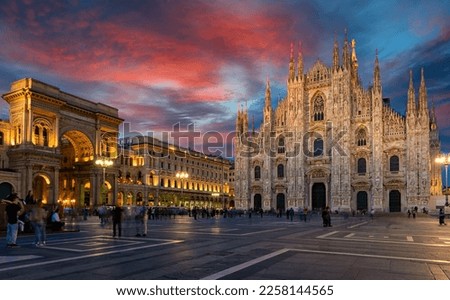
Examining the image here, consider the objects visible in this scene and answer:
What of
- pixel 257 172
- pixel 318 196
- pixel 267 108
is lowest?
pixel 318 196

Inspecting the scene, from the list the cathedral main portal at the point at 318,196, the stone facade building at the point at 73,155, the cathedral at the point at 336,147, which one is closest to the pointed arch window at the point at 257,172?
the cathedral at the point at 336,147

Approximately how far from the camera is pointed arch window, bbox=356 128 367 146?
186ft

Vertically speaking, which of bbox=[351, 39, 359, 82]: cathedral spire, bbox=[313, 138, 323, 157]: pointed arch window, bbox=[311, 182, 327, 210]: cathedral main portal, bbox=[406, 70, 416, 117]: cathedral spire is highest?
bbox=[351, 39, 359, 82]: cathedral spire

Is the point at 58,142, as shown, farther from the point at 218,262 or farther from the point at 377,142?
the point at 218,262

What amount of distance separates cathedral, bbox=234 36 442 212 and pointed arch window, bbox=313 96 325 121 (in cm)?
15

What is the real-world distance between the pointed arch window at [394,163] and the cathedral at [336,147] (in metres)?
0.13

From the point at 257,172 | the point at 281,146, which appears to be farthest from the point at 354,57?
the point at 257,172

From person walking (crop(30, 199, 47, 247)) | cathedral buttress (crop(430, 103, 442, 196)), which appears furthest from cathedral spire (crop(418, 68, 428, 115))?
person walking (crop(30, 199, 47, 247))

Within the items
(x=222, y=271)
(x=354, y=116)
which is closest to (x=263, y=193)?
(x=354, y=116)

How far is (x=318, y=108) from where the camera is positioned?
60.8m

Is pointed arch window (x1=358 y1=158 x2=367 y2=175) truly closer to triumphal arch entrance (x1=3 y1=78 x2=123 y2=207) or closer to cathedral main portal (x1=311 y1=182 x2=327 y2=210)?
cathedral main portal (x1=311 y1=182 x2=327 y2=210)

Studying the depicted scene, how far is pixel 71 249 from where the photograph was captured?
11805 mm

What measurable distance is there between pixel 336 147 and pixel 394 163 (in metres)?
8.04
